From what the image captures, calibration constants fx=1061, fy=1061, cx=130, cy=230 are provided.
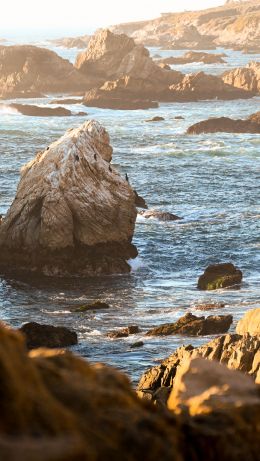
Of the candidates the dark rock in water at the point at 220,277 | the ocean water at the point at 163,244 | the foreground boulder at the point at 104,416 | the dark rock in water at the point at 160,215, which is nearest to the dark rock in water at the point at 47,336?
the ocean water at the point at 163,244

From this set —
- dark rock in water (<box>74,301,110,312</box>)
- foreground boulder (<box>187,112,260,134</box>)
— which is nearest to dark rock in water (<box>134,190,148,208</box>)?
dark rock in water (<box>74,301,110,312</box>)

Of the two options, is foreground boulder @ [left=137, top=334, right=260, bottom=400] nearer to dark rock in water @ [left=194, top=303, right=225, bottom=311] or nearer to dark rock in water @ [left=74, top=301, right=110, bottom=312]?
dark rock in water @ [left=194, top=303, right=225, bottom=311]

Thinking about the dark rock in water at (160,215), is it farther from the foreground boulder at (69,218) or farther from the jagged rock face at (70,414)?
the jagged rock face at (70,414)

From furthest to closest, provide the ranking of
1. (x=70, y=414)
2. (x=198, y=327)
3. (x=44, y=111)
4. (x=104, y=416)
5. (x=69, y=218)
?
(x=44, y=111), (x=69, y=218), (x=198, y=327), (x=104, y=416), (x=70, y=414)

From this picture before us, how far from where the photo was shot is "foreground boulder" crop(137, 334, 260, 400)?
23.7m

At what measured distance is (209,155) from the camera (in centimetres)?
10500

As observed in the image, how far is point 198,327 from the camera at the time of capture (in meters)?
43.9

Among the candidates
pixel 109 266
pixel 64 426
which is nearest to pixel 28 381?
pixel 64 426

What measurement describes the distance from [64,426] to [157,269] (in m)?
51.0

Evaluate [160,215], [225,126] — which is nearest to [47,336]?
[160,215]

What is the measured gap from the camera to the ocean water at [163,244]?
47406 mm

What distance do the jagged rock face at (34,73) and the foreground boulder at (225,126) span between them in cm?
5654

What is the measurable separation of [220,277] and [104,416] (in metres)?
46.7

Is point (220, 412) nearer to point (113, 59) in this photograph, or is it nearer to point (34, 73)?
point (34, 73)
